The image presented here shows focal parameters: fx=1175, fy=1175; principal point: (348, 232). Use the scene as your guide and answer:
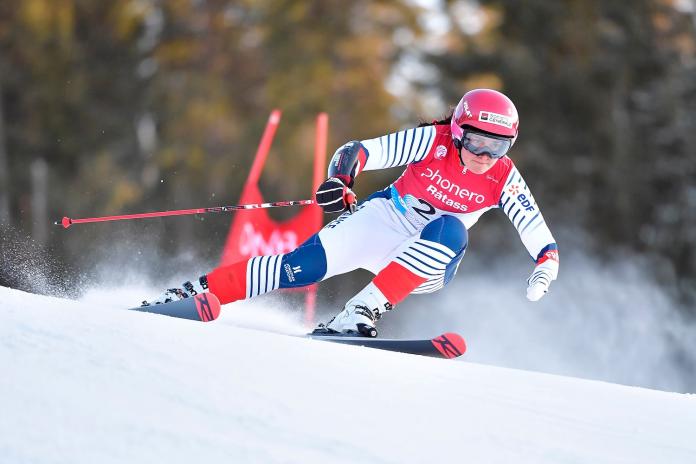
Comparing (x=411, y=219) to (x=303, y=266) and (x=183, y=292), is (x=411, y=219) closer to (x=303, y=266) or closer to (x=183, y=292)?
(x=303, y=266)

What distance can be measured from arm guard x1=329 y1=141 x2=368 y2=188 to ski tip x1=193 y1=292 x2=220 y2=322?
2.60 ft

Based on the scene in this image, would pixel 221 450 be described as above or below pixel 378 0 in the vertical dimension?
below

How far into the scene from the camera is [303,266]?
4.89 meters

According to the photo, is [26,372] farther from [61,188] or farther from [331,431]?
[61,188]

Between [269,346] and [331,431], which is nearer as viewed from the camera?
[331,431]

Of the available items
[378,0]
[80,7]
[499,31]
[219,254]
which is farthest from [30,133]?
[219,254]

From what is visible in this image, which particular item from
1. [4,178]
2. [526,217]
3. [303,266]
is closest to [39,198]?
[4,178]

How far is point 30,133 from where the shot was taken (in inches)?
1110

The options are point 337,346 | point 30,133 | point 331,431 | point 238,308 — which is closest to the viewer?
point 331,431

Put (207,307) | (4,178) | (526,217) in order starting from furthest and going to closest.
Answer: (4,178)
(526,217)
(207,307)

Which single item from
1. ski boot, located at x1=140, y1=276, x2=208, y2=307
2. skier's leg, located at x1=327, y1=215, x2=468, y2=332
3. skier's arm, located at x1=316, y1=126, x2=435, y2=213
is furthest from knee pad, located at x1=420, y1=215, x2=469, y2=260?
ski boot, located at x1=140, y1=276, x2=208, y2=307

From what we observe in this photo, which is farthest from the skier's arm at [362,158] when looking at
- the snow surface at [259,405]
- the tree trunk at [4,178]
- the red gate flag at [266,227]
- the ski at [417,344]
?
the tree trunk at [4,178]

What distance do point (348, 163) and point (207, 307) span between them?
2.98 ft

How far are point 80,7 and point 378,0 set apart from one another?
7.58 meters
